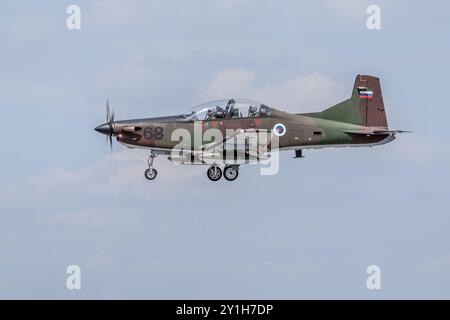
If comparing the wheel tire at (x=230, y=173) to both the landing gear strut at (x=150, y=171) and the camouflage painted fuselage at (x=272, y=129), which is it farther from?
the landing gear strut at (x=150, y=171)

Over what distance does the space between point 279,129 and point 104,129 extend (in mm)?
6728

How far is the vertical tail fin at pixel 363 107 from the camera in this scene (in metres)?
45.7

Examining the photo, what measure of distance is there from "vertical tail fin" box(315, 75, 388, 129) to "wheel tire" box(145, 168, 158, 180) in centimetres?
741

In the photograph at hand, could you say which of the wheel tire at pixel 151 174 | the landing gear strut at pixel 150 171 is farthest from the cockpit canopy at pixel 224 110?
the wheel tire at pixel 151 174

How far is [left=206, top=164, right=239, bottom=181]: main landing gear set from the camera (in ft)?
141

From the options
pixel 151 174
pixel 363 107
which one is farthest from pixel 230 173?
pixel 363 107

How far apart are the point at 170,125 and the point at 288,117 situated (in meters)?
4.68

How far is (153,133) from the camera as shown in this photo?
140 ft

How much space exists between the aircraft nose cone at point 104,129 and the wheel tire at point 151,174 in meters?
2.06

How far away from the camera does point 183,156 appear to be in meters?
42.9

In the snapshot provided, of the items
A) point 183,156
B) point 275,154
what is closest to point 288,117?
point 275,154
